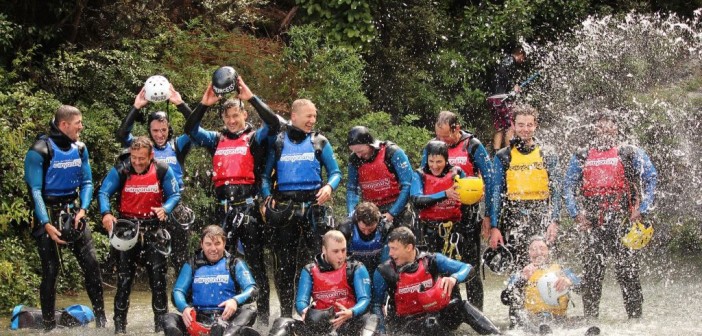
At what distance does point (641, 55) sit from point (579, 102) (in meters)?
1.03

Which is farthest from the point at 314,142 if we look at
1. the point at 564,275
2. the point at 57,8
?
the point at 57,8

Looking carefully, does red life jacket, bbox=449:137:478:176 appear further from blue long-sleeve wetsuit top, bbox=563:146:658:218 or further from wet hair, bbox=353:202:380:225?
wet hair, bbox=353:202:380:225

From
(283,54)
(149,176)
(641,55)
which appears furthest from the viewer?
(641,55)

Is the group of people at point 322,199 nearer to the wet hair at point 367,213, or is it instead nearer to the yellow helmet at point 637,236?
the wet hair at point 367,213

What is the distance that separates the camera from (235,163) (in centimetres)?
884

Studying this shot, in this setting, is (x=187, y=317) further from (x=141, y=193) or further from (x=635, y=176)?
(x=635, y=176)

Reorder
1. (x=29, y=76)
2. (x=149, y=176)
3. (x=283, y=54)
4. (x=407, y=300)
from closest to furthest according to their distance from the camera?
(x=407, y=300), (x=149, y=176), (x=29, y=76), (x=283, y=54)

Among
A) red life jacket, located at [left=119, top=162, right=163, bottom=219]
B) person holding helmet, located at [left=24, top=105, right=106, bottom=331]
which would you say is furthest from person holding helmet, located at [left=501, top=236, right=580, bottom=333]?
person holding helmet, located at [left=24, top=105, right=106, bottom=331]

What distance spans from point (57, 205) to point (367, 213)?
Answer: 250 centimetres

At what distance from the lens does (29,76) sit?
40.9 ft

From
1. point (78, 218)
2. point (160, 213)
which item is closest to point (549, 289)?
point (160, 213)

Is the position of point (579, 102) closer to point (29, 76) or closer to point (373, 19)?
point (373, 19)

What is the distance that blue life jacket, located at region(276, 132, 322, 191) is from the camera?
872 cm

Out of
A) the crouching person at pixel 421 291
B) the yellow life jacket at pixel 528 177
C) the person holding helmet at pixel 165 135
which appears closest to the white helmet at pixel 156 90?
the person holding helmet at pixel 165 135
